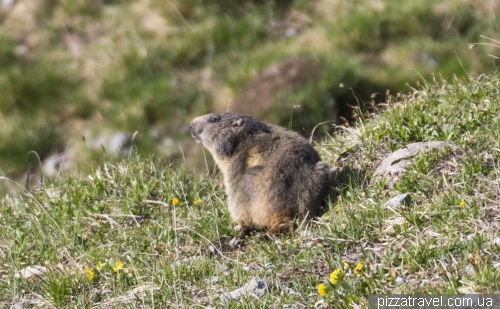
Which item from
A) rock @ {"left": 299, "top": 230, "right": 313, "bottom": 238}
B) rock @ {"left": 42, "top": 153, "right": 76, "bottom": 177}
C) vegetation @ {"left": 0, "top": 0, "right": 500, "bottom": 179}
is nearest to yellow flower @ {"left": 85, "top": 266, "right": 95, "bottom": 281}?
rock @ {"left": 299, "top": 230, "right": 313, "bottom": 238}

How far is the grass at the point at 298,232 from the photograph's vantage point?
502 cm

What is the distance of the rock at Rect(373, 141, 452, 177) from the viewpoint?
6410 mm

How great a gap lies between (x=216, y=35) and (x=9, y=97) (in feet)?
14.4

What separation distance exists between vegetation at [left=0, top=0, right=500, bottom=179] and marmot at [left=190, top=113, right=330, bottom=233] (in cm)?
434

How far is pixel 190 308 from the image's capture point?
5.15 m

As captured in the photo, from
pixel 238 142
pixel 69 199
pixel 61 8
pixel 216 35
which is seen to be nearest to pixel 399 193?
pixel 238 142

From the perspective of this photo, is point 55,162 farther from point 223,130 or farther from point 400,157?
point 400,157

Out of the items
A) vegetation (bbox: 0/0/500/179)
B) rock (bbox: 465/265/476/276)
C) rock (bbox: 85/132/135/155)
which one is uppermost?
rock (bbox: 465/265/476/276)

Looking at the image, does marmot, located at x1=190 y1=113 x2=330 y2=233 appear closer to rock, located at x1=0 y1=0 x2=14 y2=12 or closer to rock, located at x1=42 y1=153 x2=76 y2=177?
rock, located at x1=42 y1=153 x2=76 y2=177

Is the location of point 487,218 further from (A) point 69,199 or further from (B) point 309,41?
(B) point 309,41

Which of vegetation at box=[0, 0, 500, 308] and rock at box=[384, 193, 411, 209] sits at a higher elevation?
rock at box=[384, 193, 411, 209]

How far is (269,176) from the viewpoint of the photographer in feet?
20.4

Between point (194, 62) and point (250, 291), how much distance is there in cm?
939

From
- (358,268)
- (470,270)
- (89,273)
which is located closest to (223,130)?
(89,273)
